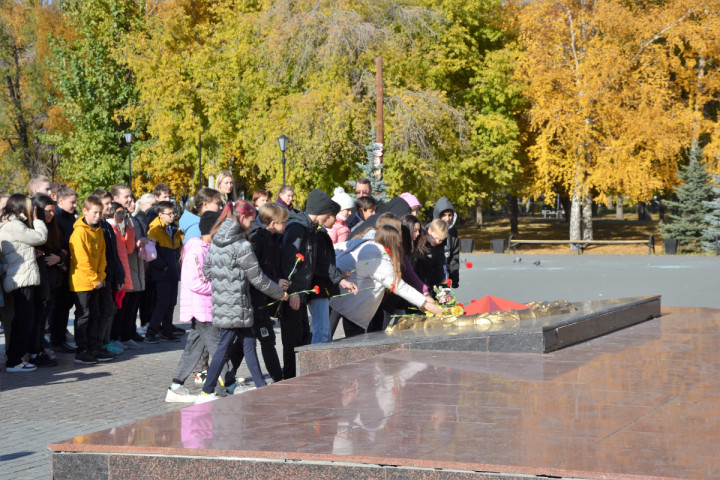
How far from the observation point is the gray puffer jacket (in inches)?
293

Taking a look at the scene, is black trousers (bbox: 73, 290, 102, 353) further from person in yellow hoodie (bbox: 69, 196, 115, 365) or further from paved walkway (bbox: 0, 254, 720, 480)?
paved walkway (bbox: 0, 254, 720, 480)

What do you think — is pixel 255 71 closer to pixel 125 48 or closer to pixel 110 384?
pixel 125 48

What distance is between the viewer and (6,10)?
2060 inches

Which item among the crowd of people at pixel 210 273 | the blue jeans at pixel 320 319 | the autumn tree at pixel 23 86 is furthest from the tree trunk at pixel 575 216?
the blue jeans at pixel 320 319

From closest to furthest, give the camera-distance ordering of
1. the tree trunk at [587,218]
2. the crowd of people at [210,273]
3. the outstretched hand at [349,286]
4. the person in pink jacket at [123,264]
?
the crowd of people at [210,273] < the outstretched hand at [349,286] < the person in pink jacket at [123,264] < the tree trunk at [587,218]

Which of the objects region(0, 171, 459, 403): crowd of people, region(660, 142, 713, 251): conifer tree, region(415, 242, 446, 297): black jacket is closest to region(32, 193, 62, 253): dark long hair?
region(0, 171, 459, 403): crowd of people

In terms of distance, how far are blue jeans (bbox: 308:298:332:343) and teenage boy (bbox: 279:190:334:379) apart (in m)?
0.12

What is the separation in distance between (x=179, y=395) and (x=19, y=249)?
Result: 109 inches

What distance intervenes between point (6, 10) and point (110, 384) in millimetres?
48707

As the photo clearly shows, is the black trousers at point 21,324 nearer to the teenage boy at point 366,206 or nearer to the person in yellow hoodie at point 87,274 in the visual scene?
the person in yellow hoodie at point 87,274

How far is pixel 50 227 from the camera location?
10.1 metres

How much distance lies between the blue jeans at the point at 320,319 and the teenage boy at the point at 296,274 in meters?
0.12

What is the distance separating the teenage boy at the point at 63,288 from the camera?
1055cm

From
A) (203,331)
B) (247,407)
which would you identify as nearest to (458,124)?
(203,331)
